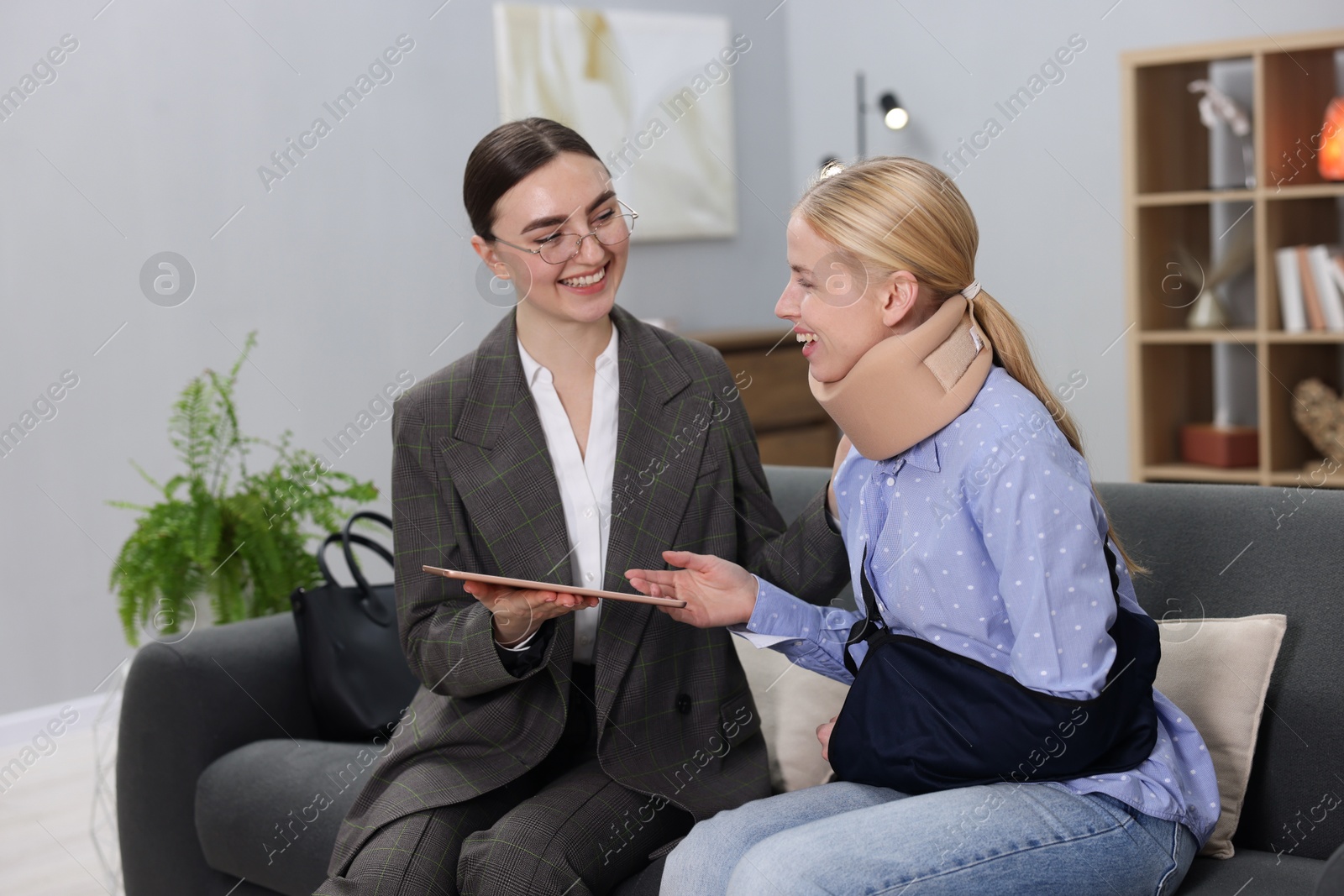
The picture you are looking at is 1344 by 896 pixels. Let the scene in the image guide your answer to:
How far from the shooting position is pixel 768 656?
6.49 ft

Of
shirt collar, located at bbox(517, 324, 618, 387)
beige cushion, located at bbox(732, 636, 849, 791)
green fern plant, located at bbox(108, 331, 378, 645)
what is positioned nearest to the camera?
shirt collar, located at bbox(517, 324, 618, 387)

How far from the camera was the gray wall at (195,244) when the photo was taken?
3.46 meters

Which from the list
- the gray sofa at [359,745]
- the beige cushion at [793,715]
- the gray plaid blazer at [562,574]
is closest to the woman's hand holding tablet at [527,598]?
the gray plaid blazer at [562,574]

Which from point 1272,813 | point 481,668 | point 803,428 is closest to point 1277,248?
point 803,428

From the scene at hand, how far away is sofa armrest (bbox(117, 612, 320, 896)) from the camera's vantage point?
7.02 ft

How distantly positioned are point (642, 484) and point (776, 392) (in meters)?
2.84

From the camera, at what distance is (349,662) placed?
221 cm

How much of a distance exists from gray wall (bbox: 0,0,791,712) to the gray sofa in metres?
1.54

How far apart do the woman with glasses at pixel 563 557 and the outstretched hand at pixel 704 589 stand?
0.13 m

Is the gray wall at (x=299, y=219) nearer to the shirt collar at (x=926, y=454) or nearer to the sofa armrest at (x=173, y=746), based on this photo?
the sofa armrest at (x=173, y=746)

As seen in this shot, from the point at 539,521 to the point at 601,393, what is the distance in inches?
8.0

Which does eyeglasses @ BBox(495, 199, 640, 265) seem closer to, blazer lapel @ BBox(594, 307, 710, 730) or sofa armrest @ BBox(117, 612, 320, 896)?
blazer lapel @ BBox(594, 307, 710, 730)

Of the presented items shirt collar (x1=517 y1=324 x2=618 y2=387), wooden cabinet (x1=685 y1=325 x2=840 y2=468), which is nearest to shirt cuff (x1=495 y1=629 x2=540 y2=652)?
shirt collar (x1=517 y1=324 x2=618 y2=387)

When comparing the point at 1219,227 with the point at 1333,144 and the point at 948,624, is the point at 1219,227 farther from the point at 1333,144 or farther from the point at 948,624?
the point at 948,624
